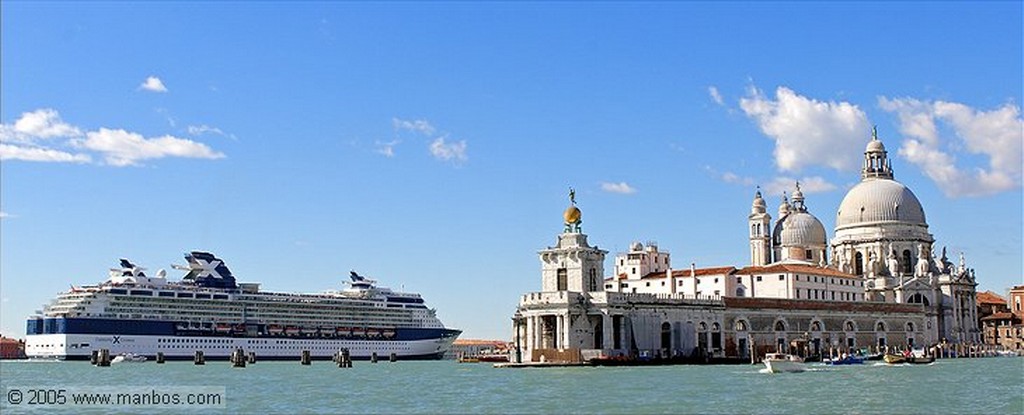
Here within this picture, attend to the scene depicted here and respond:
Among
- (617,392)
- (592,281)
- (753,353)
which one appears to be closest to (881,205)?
(753,353)

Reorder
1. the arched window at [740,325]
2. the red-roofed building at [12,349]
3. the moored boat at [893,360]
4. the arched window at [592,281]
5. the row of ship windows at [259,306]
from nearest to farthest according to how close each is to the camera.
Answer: the arched window at [592,281] < the moored boat at [893,360] < the arched window at [740,325] < the row of ship windows at [259,306] < the red-roofed building at [12,349]

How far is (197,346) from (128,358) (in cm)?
715

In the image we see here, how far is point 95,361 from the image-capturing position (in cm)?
9300

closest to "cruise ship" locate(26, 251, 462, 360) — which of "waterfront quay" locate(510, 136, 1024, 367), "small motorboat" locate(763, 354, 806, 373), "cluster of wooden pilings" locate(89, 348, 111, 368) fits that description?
"cluster of wooden pilings" locate(89, 348, 111, 368)

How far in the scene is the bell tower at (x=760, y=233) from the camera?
112000mm

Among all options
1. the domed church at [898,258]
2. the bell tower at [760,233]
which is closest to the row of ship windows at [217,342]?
the bell tower at [760,233]

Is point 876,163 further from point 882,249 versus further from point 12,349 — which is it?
point 12,349

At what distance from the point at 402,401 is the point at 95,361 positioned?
59.2 m

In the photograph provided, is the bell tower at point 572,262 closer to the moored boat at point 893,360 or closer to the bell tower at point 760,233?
the moored boat at point 893,360

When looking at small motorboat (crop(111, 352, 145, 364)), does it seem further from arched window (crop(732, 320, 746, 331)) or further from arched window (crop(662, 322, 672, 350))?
arched window (crop(732, 320, 746, 331))

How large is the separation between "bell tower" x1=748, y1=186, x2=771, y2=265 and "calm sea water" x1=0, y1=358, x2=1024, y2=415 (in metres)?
49.5

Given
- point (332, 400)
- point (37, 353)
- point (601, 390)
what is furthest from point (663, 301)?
point (37, 353)

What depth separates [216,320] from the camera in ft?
350

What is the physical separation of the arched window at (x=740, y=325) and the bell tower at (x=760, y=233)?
29.5m
